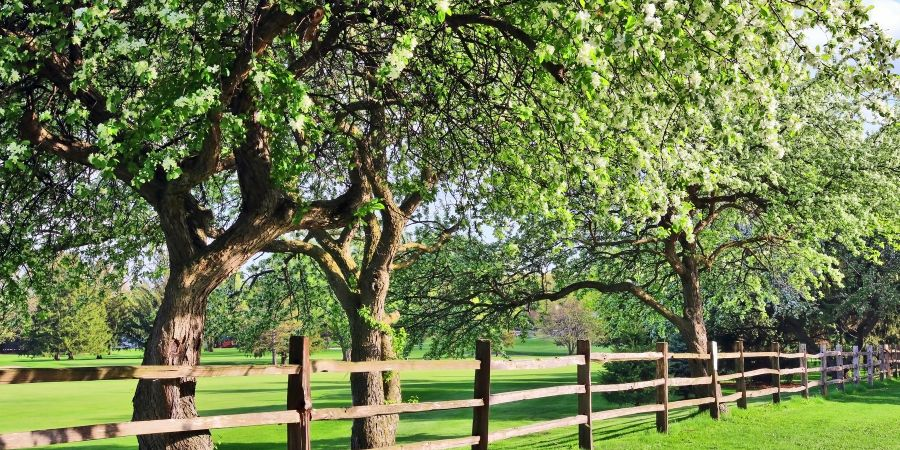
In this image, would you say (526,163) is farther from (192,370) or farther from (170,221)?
(192,370)

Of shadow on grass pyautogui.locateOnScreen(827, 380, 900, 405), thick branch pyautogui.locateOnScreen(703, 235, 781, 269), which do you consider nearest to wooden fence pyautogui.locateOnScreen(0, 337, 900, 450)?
thick branch pyautogui.locateOnScreen(703, 235, 781, 269)

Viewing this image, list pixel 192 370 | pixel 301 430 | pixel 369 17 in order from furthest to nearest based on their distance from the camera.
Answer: pixel 369 17 → pixel 301 430 → pixel 192 370

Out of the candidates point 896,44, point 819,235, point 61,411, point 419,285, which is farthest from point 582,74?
point 61,411

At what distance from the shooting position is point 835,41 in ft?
25.6

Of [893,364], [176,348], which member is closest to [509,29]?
[176,348]

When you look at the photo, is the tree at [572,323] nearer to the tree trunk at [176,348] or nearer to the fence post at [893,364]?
the fence post at [893,364]

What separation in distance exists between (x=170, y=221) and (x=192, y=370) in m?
4.42

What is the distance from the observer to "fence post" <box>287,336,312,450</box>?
8562mm

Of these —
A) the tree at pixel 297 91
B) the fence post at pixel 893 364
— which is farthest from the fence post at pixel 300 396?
the fence post at pixel 893 364

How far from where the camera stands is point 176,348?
444 inches

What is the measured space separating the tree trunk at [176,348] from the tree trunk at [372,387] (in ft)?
20.8

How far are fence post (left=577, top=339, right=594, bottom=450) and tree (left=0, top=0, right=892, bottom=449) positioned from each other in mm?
3037

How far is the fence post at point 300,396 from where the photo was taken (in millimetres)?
8562

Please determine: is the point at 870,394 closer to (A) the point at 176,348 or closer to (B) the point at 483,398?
(B) the point at 483,398
